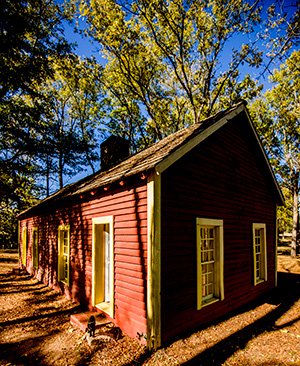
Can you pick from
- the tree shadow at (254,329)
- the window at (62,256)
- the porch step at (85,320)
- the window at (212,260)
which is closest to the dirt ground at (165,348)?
the tree shadow at (254,329)

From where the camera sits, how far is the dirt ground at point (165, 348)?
377cm

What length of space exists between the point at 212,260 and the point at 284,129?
17724 mm

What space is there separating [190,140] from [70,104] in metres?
23.5

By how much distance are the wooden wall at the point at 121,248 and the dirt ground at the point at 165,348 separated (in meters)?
0.53

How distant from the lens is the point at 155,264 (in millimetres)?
3969

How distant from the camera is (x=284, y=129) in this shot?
1833 cm

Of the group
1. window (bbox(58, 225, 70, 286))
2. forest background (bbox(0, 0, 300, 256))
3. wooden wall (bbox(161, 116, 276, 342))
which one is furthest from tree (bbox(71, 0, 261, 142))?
window (bbox(58, 225, 70, 286))

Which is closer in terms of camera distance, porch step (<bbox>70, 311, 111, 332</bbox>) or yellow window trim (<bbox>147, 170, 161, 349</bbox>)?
yellow window trim (<bbox>147, 170, 161, 349</bbox>)

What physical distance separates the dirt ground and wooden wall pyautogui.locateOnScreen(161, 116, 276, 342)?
401mm

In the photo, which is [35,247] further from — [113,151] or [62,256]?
[113,151]

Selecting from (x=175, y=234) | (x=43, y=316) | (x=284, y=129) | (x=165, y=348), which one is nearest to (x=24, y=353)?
(x=43, y=316)

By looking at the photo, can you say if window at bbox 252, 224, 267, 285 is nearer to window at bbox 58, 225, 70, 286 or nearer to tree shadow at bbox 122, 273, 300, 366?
tree shadow at bbox 122, 273, 300, 366

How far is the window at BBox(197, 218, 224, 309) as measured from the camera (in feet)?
17.9

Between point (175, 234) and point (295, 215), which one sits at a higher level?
point (175, 234)
